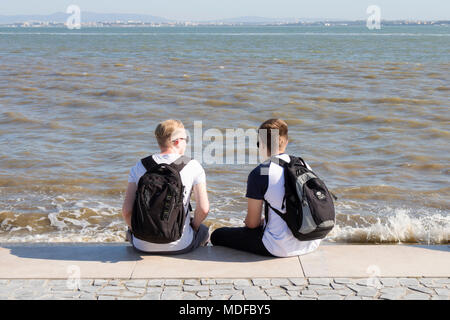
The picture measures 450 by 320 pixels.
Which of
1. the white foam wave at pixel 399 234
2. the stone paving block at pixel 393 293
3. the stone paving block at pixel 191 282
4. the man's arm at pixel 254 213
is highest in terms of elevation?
the man's arm at pixel 254 213

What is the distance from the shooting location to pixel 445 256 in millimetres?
4684

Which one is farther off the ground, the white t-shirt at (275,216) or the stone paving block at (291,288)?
the white t-shirt at (275,216)

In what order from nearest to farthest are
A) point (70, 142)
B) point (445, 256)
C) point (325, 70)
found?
point (445, 256)
point (70, 142)
point (325, 70)

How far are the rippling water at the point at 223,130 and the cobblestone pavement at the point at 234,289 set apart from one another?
1.80m

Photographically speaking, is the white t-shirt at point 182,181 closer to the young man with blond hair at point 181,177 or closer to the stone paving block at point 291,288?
the young man with blond hair at point 181,177

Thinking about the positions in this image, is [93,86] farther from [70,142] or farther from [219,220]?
[219,220]

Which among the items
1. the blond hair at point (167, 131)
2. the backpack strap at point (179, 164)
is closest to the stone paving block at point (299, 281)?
the backpack strap at point (179, 164)

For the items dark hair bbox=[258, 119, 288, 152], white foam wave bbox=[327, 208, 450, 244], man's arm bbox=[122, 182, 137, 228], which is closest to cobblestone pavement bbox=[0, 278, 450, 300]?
man's arm bbox=[122, 182, 137, 228]

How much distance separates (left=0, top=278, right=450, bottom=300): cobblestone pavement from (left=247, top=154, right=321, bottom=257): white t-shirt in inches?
18.0

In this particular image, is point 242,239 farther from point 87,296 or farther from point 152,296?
point 87,296

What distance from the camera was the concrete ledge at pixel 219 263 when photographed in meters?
4.34

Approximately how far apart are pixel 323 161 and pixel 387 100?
26.0 feet

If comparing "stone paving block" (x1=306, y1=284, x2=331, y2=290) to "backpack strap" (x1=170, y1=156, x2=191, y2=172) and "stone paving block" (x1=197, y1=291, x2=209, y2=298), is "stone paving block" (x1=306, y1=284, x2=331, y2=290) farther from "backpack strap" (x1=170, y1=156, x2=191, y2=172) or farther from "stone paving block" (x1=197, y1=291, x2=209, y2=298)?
"backpack strap" (x1=170, y1=156, x2=191, y2=172)
